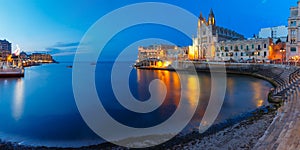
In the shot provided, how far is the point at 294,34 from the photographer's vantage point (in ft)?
136

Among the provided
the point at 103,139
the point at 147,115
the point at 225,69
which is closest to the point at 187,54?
the point at 225,69

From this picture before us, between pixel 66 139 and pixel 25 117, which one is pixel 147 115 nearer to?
pixel 66 139

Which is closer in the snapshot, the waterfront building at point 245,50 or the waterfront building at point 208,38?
the waterfront building at point 245,50

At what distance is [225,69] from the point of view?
167ft

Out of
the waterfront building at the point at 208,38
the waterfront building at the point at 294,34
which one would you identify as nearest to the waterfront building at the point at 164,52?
the waterfront building at the point at 208,38

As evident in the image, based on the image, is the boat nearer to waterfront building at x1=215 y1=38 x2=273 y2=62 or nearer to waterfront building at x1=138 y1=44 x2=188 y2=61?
waterfront building at x1=138 y1=44 x2=188 y2=61

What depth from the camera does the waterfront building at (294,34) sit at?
40312mm

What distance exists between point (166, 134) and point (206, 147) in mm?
3180

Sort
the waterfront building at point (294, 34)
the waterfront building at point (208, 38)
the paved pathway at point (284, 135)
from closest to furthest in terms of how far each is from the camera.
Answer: the paved pathway at point (284, 135)
the waterfront building at point (294, 34)
the waterfront building at point (208, 38)

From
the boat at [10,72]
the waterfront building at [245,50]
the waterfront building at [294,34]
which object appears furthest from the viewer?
the waterfront building at [245,50]

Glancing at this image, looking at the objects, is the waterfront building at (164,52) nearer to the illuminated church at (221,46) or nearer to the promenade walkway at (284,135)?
the illuminated church at (221,46)

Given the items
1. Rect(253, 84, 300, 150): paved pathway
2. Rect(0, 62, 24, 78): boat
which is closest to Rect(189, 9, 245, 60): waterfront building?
Rect(0, 62, 24, 78): boat

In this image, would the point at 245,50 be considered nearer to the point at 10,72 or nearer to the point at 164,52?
the point at 164,52

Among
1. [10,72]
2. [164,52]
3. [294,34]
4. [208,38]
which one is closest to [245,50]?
[294,34]
